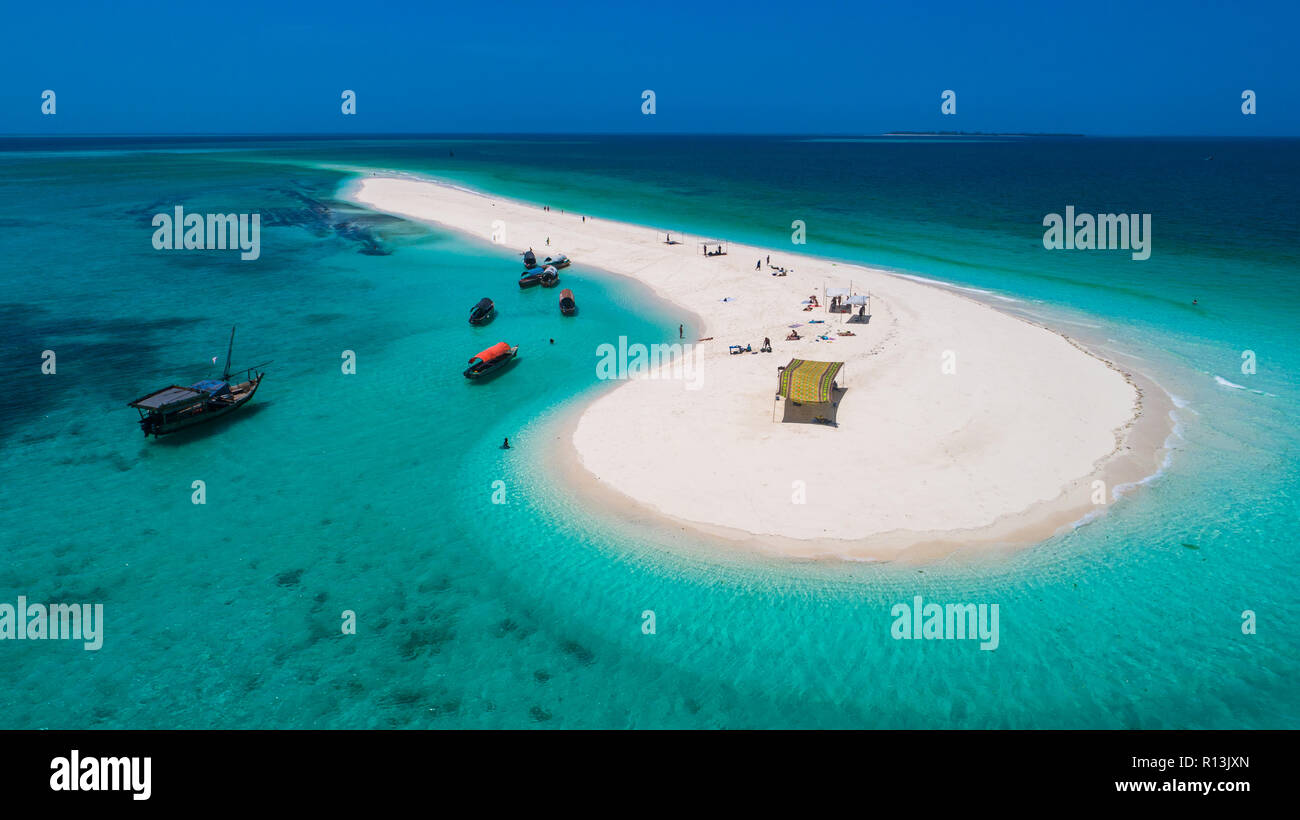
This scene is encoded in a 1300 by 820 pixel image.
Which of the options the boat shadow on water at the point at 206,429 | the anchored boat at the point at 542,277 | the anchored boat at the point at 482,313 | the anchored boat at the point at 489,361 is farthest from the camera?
the anchored boat at the point at 542,277

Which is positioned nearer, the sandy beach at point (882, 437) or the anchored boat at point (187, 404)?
the sandy beach at point (882, 437)

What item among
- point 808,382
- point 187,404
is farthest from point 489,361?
point 808,382

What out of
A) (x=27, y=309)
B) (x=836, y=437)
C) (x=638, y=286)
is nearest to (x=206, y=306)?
(x=27, y=309)

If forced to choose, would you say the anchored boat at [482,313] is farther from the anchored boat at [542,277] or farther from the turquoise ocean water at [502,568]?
the anchored boat at [542,277]

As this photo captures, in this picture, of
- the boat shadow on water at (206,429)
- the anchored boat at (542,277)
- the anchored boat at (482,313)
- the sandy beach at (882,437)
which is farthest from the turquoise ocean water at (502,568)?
the anchored boat at (542,277)
